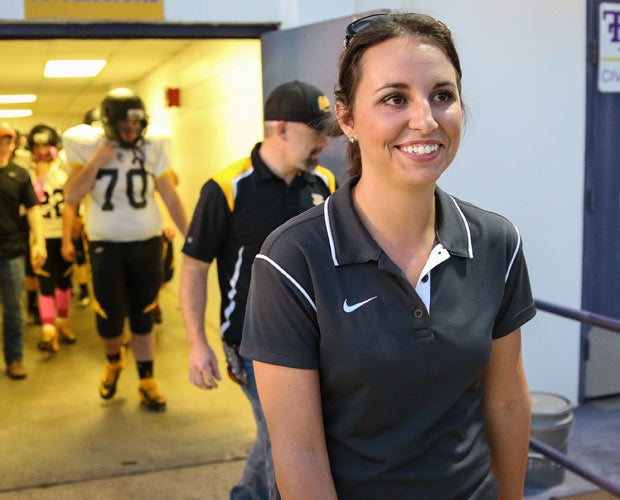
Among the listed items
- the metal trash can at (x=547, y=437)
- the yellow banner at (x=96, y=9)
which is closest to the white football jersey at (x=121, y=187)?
the yellow banner at (x=96, y=9)

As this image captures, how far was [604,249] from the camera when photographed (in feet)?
16.9

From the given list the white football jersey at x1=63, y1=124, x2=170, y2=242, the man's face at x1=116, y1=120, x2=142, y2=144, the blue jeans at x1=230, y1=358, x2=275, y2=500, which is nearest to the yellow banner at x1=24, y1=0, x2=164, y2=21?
the man's face at x1=116, y1=120, x2=142, y2=144

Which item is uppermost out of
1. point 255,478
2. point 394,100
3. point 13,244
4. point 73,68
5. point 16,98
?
point 73,68

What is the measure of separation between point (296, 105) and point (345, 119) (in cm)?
160

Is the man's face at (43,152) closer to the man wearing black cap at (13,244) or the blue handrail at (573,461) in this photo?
the man wearing black cap at (13,244)

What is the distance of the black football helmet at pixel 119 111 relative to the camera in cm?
521

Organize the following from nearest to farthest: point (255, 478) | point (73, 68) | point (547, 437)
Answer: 1. point (255, 478)
2. point (547, 437)
3. point (73, 68)

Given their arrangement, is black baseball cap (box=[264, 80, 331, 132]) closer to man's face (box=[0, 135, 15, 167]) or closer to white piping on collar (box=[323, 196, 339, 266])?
white piping on collar (box=[323, 196, 339, 266])

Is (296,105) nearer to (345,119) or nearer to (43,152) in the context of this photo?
(345,119)

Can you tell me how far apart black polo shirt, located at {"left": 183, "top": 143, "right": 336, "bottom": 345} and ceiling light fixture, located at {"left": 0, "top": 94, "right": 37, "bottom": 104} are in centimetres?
1112

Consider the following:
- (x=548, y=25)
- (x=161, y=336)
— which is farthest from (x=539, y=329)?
(x=161, y=336)

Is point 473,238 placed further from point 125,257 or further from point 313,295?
point 125,257

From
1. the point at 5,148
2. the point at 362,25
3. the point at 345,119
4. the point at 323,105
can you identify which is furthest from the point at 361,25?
the point at 5,148

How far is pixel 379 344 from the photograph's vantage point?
150cm
